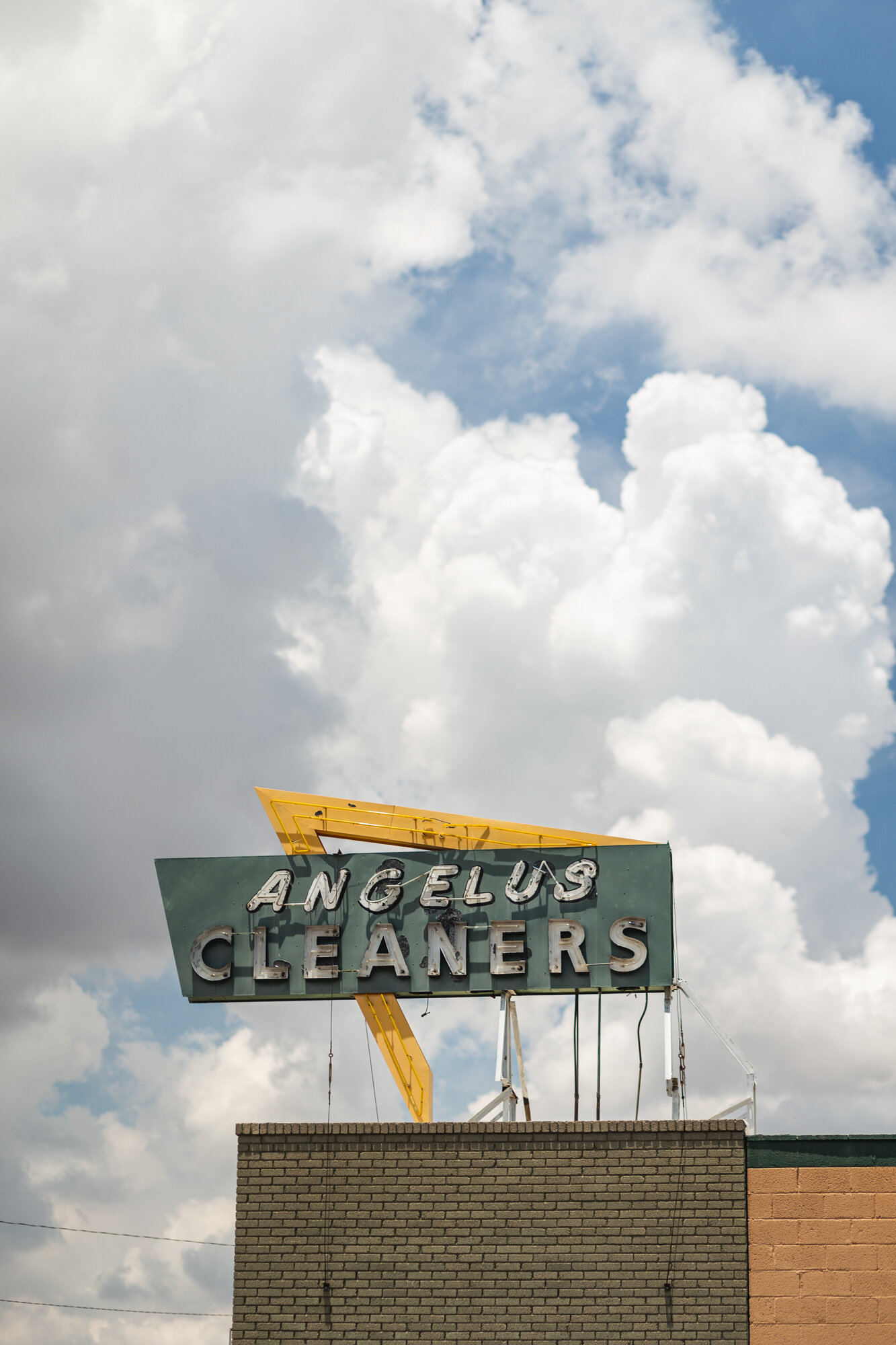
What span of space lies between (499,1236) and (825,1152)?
442 centimetres

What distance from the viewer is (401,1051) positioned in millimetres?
22547

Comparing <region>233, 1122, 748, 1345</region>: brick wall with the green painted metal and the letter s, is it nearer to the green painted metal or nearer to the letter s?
the green painted metal

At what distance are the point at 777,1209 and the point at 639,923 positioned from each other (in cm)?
464

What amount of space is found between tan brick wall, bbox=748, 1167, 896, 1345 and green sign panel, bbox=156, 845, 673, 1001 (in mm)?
3716

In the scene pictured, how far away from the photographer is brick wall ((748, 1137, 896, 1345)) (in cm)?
1883

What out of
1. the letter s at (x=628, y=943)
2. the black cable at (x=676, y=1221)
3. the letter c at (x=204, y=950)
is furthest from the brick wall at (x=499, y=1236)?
the letter c at (x=204, y=950)

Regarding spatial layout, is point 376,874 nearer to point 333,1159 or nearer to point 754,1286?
point 333,1159

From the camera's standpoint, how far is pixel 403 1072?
2222cm

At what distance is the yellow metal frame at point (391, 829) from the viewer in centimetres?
2327

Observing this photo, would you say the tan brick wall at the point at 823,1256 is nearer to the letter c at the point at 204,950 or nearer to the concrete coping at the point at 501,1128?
the concrete coping at the point at 501,1128

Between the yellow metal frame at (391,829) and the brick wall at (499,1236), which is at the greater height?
the yellow metal frame at (391,829)

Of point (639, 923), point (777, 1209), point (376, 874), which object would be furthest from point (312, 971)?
point (777, 1209)

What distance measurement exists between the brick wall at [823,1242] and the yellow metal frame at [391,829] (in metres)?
5.37

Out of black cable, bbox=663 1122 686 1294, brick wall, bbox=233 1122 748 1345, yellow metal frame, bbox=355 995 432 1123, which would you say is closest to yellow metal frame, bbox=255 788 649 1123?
yellow metal frame, bbox=355 995 432 1123
